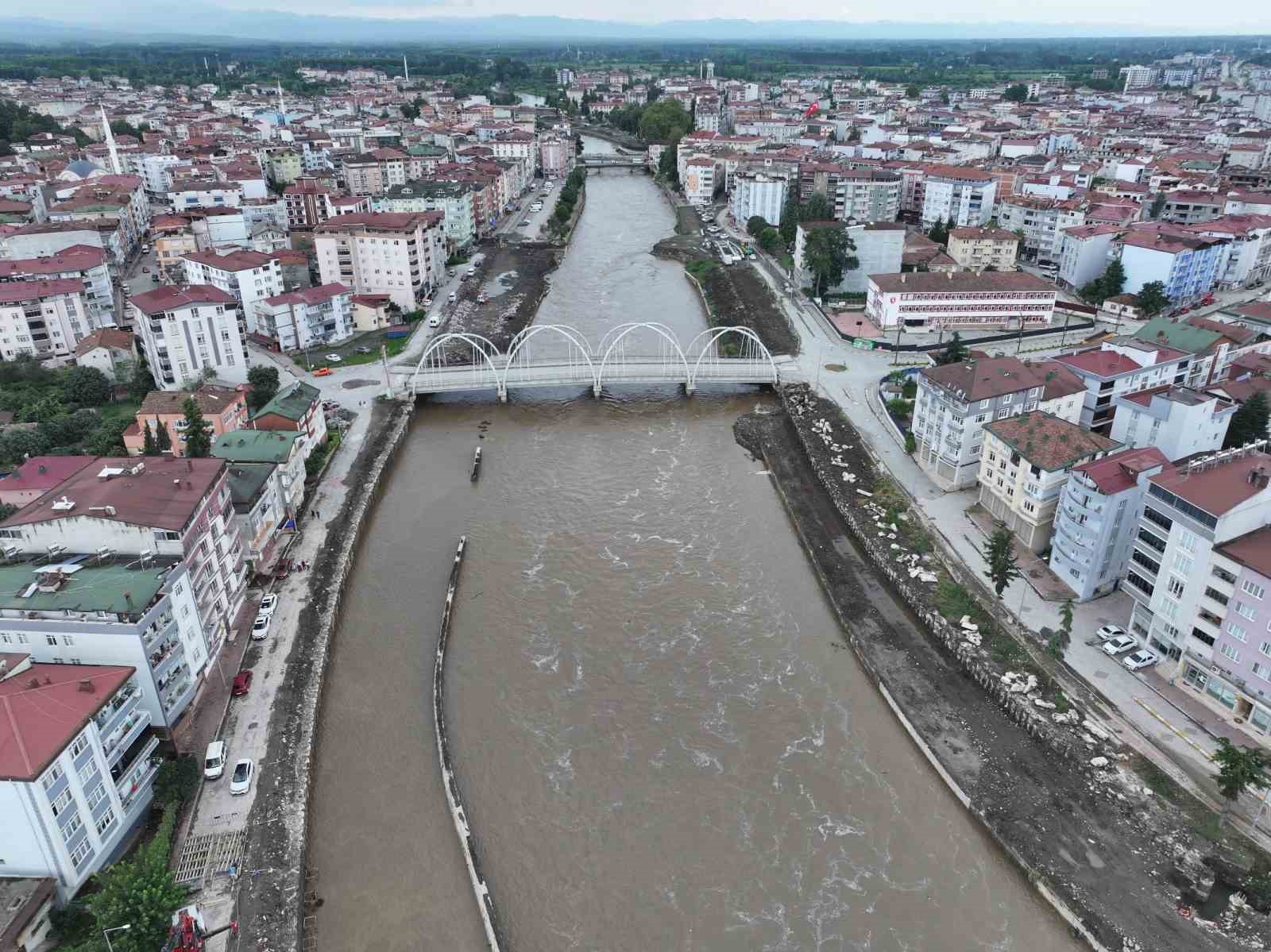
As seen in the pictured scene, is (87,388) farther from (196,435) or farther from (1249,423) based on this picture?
(1249,423)

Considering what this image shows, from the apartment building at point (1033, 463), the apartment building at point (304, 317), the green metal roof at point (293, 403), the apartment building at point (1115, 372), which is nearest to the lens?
the apartment building at point (1033, 463)

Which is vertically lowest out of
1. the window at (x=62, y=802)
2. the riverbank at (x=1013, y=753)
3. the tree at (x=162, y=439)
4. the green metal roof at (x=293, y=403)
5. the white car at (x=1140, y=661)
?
the riverbank at (x=1013, y=753)

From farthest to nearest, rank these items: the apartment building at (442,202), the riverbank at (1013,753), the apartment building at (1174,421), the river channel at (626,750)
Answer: the apartment building at (442,202) → the apartment building at (1174,421) → the river channel at (626,750) → the riverbank at (1013,753)

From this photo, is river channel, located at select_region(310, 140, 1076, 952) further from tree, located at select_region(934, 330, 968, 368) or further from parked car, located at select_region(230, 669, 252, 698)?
tree, located at select_region(934, 330, 968, 368)

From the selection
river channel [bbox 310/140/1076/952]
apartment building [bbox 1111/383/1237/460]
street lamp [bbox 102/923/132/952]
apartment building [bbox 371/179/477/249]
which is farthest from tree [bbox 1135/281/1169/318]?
street lamp [bbox 102/923/132/952]

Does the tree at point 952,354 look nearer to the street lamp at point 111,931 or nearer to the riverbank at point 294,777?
the riverbank at point 294,777

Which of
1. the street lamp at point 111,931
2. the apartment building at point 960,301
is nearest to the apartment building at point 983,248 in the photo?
the apartment building at point 960,301
